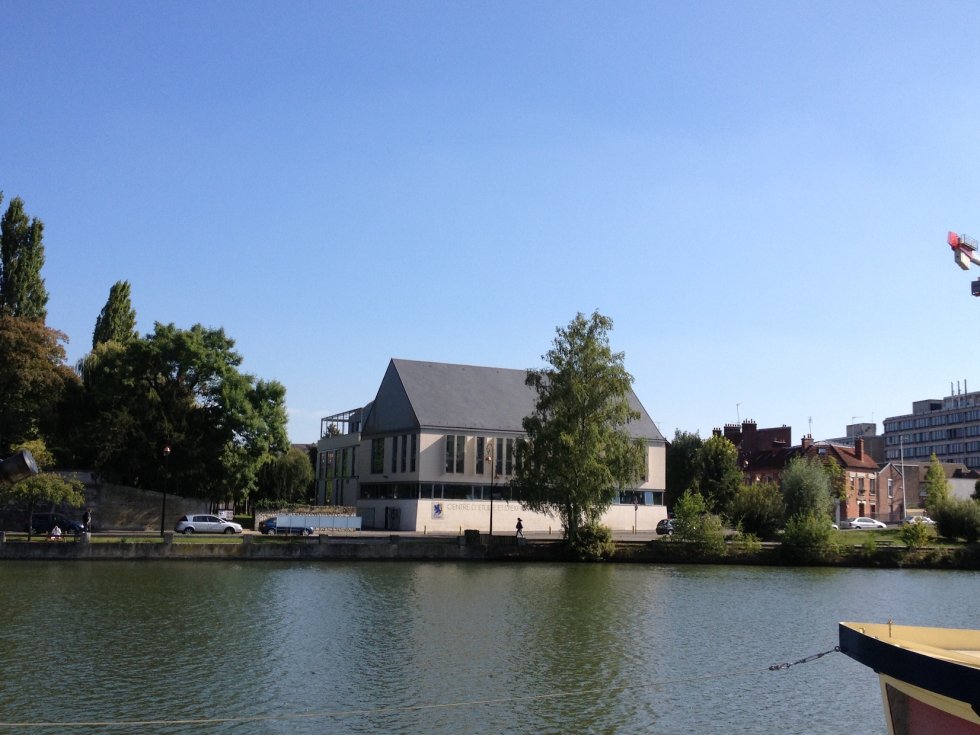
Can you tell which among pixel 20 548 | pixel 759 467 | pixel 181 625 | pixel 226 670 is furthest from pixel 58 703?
pixel 759 467

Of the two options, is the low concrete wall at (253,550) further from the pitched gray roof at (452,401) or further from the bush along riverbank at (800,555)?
the pitched gray roof at (452,401)

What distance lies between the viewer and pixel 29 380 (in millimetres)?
58250

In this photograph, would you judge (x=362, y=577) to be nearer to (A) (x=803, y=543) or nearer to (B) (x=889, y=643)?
(A) (x=803, y=543)

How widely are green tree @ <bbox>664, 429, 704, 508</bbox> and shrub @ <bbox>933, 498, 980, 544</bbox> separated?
2443cm

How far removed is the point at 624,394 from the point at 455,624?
2989 centimetres

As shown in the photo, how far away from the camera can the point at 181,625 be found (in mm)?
28562

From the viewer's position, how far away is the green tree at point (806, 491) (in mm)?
66938

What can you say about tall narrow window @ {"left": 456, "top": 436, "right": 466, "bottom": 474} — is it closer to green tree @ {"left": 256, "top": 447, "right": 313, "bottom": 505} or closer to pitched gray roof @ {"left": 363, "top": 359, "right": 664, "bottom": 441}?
pitched gray roof @ {"left": 363, "top": 359, "right": 664, "bottom": 441}

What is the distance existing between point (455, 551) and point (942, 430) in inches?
5705

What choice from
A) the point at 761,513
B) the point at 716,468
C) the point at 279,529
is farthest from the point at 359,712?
the point at 716,468

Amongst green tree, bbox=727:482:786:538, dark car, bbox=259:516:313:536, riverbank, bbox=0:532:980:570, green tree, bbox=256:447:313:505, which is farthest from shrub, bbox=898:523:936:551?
green tree, bbox=256:447:313:505

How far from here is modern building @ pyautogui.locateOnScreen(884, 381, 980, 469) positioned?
165 m

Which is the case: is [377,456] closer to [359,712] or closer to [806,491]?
[806,491]

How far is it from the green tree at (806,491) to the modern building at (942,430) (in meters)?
102
